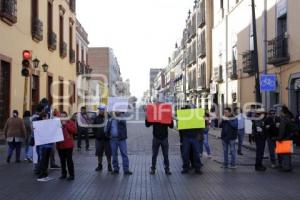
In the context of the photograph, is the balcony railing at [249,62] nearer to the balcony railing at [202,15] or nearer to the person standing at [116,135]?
the person standing at [116,135]

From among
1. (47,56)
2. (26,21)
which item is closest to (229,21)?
(47,56)

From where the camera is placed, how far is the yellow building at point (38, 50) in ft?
71.7

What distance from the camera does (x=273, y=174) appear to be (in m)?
13.6

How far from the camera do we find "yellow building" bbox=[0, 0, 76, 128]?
21844mm

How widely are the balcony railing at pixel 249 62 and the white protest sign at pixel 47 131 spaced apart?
A: 1722 centimetres

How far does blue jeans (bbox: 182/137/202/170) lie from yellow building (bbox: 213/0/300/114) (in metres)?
9.44

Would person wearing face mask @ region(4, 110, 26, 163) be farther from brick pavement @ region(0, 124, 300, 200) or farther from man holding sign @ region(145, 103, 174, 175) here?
man holding sign @ region(145, 103, 174, 175)

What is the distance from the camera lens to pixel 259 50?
2770cm

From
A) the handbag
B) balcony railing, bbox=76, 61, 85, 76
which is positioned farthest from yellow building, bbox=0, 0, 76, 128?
the handbag

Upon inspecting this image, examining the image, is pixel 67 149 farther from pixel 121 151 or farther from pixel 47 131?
pixel 121 151

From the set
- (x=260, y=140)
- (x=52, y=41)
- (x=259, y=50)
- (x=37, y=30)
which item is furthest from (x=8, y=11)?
(x=259, y=50)

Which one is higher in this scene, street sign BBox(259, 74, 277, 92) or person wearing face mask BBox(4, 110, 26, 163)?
street sign BBox(259, 74, 277, 92)

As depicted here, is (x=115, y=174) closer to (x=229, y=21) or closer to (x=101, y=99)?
(x=229, y=21)

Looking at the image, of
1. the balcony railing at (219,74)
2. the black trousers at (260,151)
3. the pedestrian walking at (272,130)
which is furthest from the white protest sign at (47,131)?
the balcony railing at (219,74)
